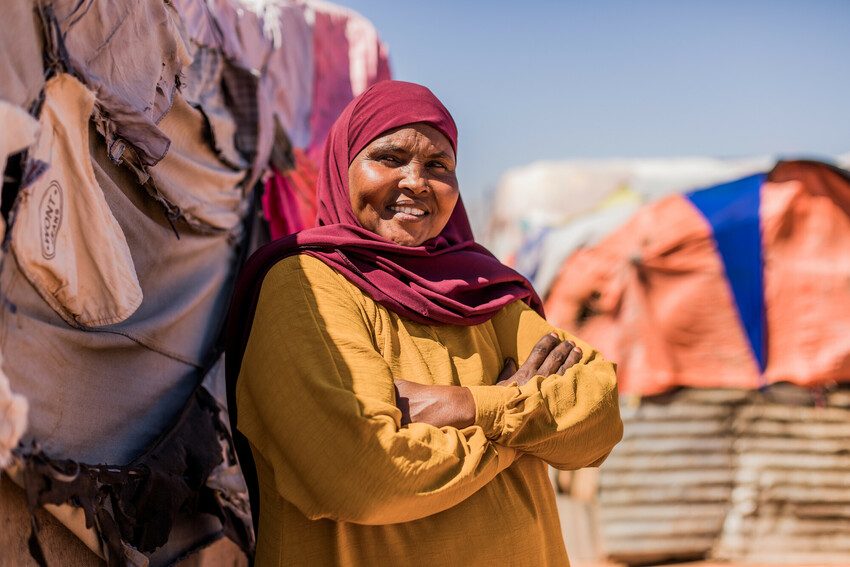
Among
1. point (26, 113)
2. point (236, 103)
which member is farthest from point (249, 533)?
point (236, 103)

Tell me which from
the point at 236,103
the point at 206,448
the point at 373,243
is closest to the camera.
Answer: the point at 373,243

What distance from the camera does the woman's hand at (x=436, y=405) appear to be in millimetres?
2256

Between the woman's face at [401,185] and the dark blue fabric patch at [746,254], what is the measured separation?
15.6 feet

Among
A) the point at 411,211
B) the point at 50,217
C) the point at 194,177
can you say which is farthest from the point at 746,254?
the point at 50,217

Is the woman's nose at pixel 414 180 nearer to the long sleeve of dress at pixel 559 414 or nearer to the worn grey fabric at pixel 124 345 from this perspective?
the long sleeve of dress at pixel 559 414

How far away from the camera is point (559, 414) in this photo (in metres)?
2.41

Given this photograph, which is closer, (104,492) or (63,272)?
(63,272)

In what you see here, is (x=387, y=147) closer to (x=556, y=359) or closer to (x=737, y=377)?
(x=556, y=359)

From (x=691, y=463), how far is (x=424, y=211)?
5.07 m

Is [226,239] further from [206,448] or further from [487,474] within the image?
[487,474]

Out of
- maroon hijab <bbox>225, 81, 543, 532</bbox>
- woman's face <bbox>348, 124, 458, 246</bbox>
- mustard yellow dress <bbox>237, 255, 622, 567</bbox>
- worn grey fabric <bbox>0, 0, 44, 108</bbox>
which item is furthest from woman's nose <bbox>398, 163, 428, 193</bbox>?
worn grey fabric <bbox>0, 0, 44, 108</bbox>

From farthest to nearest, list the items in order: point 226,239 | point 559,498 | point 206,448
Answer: point 559,498, point 226,239, point 206,448

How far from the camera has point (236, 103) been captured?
421 cm

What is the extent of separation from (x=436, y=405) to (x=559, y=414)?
1.10ft
